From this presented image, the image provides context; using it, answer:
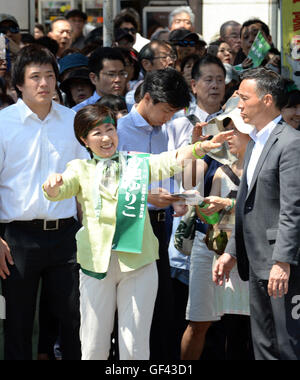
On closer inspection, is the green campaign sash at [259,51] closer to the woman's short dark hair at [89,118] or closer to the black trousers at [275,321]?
the woman's short dark hair at [89,118]

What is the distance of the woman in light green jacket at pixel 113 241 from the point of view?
493 cm

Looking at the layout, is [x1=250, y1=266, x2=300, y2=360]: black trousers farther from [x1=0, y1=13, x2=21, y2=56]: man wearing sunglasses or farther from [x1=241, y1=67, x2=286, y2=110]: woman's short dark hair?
[x1=0, y1=13, x2=21, y2=56]: man wearing sunglasses

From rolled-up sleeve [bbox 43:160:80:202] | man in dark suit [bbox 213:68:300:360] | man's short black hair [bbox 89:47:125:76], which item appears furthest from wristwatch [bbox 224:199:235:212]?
man's short black hair [bbox 89:47:125:76]

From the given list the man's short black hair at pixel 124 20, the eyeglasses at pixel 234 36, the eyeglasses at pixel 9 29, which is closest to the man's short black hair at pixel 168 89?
the eyeglasses at pixel 9 29

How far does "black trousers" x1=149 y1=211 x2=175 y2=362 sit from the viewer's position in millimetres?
5707

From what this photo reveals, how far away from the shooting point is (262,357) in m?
5.05

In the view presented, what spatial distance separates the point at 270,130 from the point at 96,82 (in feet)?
8.33

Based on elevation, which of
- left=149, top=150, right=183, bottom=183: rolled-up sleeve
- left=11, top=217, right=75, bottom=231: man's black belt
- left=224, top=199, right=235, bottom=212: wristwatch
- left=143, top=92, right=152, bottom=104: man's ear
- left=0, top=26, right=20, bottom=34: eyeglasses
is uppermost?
left=0, top=26, right=20, bottom=34: eyeglasses

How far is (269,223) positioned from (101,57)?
2828 mm

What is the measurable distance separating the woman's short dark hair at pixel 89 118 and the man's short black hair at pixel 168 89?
69 cm

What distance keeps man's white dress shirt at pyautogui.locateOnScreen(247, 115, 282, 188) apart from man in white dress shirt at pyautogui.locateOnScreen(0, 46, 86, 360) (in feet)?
3.79

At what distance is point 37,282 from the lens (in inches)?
214
